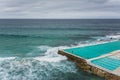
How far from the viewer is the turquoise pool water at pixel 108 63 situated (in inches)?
941

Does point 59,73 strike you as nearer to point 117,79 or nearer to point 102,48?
point 117,79

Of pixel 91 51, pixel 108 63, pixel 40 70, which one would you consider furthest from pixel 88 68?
pixel 40 70

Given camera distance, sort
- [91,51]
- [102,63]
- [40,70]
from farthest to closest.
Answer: [91,51], [40,70], [102,63]

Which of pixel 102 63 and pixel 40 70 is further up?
pixel 102 63

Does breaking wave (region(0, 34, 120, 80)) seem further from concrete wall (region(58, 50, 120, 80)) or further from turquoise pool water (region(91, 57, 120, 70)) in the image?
turquoise pool water (region(91, 57, 120, 70))

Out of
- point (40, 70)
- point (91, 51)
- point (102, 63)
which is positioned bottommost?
point (40, 70)

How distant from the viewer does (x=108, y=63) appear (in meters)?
25.0

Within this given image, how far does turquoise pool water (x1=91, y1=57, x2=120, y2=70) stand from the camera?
23.9 meters

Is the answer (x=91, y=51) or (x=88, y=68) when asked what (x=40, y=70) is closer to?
(x=88, y=68)

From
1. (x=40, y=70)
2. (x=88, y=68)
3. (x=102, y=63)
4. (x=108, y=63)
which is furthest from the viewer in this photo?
(x=40, y=70)

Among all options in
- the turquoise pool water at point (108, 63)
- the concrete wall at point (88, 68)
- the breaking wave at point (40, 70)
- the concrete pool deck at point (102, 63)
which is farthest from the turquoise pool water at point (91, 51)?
the turquoise pool water at point (108, 63)

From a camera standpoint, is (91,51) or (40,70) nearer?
(40,70)

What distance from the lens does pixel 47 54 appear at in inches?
1430

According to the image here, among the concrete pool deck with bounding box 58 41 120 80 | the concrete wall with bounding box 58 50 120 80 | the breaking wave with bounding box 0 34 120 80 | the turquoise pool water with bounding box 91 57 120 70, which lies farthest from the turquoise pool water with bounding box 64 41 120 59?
the turquoise pool water with bounding box 91 57 120 70
